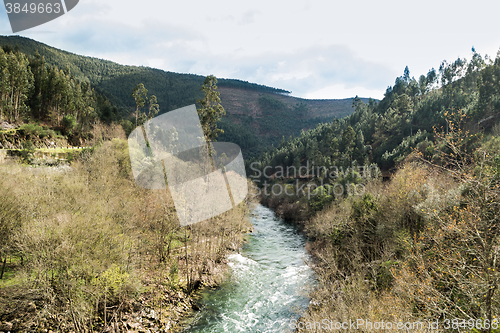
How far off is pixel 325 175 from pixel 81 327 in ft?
212

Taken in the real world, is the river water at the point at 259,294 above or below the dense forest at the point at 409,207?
below

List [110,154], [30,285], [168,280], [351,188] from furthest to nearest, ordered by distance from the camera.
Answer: [351,188], [110,154], [168,280], [30,285]

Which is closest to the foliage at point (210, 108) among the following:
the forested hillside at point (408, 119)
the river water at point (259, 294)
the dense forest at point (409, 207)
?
the river water at point (259, 294)

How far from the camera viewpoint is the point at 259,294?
22484mm

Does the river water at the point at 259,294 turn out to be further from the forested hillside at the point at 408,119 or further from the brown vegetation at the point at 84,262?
the forested hillside at the point at 408,119

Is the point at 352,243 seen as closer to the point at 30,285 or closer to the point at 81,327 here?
the point at 81,327

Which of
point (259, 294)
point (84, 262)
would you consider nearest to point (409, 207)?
point (259, 294)

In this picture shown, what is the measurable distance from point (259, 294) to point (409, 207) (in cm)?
1496

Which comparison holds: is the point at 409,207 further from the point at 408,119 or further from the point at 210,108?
the point at 408,119

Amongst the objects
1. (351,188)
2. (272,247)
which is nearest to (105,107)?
(272,247)

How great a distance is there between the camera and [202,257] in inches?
993

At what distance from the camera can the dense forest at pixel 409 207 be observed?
973 centimetres

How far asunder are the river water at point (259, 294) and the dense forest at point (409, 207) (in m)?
2.04

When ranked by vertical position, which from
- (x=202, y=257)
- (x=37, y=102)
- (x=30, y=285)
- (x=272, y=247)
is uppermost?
(x=37, y=102)
